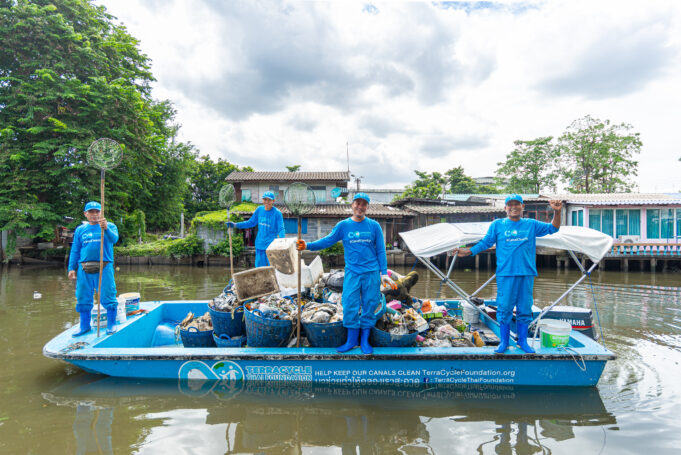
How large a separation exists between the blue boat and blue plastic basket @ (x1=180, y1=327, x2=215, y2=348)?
1.48 feet

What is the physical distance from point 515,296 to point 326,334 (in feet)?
7.25

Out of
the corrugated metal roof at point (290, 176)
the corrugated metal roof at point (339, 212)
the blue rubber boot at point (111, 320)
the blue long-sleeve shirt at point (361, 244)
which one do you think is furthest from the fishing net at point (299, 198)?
the corrugated metal roof at point (290, 176)

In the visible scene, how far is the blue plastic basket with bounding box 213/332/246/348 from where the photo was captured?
14.3 ft

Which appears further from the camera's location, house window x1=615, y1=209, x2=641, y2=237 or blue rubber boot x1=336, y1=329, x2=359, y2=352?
house window x1=615, y1=209, x2=641, y2=237

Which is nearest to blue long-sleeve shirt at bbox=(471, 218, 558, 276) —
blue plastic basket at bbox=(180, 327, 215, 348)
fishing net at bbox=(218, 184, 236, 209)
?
blue plastic basket at bbox=(180, 327, 215, 348)

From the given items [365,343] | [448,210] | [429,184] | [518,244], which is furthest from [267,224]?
[429,184]

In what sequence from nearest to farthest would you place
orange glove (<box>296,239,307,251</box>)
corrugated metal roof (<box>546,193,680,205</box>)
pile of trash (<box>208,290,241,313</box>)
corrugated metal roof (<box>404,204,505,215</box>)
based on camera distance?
orange glove (<box>296,239,307,251</box>)
pile of trash (<box>208,290,241,313</box>)
corrugated metal roof (<box>546,193,680,205</box>)
corrugated metal roof (<box>404,204,505,215</box>)

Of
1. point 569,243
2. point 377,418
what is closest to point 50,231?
point 377,418

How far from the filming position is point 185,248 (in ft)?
64.8

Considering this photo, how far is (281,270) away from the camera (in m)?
5.34

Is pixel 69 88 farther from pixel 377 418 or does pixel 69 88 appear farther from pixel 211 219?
pixel 377 418

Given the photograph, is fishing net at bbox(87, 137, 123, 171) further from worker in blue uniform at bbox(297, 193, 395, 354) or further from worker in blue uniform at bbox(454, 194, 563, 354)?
worker in blue uniform at bbox(454, 194, 563, 354)

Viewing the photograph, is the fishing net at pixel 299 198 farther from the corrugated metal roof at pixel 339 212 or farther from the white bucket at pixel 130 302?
the corrugated metal roof at pixel 339 212

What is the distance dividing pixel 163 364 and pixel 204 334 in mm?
604
